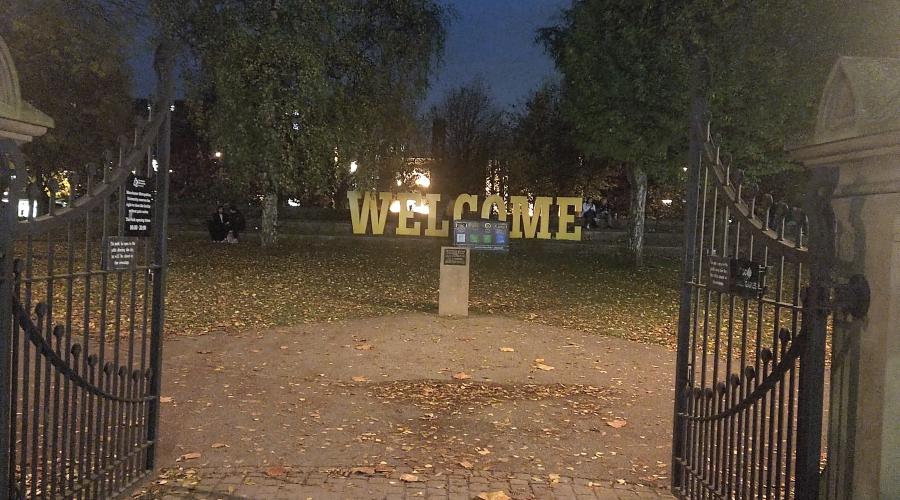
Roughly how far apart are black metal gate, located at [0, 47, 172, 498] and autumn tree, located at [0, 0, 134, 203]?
8.58 metres

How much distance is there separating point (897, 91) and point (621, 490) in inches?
123

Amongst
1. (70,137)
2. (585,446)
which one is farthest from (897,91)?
(70,137)

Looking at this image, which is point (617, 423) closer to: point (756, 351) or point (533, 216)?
point (756, 351)

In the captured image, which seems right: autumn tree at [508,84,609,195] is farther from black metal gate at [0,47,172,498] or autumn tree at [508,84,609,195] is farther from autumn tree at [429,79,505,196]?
black metal gate at [0,47,172,498]

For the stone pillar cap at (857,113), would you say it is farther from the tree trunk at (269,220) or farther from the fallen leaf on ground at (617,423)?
the tree trunk at (269,220)

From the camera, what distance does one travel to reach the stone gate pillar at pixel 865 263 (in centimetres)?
321

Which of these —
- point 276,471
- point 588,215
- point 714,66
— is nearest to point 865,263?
point 276,471

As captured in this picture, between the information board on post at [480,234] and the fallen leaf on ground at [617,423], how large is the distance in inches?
258

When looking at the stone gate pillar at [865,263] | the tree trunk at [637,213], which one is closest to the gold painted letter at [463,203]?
the tree trunk at [637,213]

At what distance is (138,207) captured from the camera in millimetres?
4754

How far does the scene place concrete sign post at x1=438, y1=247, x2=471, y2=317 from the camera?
12477mm

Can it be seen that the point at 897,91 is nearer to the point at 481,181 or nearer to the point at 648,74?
the point at 648,74

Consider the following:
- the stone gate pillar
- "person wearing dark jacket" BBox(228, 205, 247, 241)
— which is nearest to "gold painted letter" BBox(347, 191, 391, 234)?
"person wearing dark jacket" BBox(228, 205, 247, 241)

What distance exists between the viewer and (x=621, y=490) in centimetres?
515
